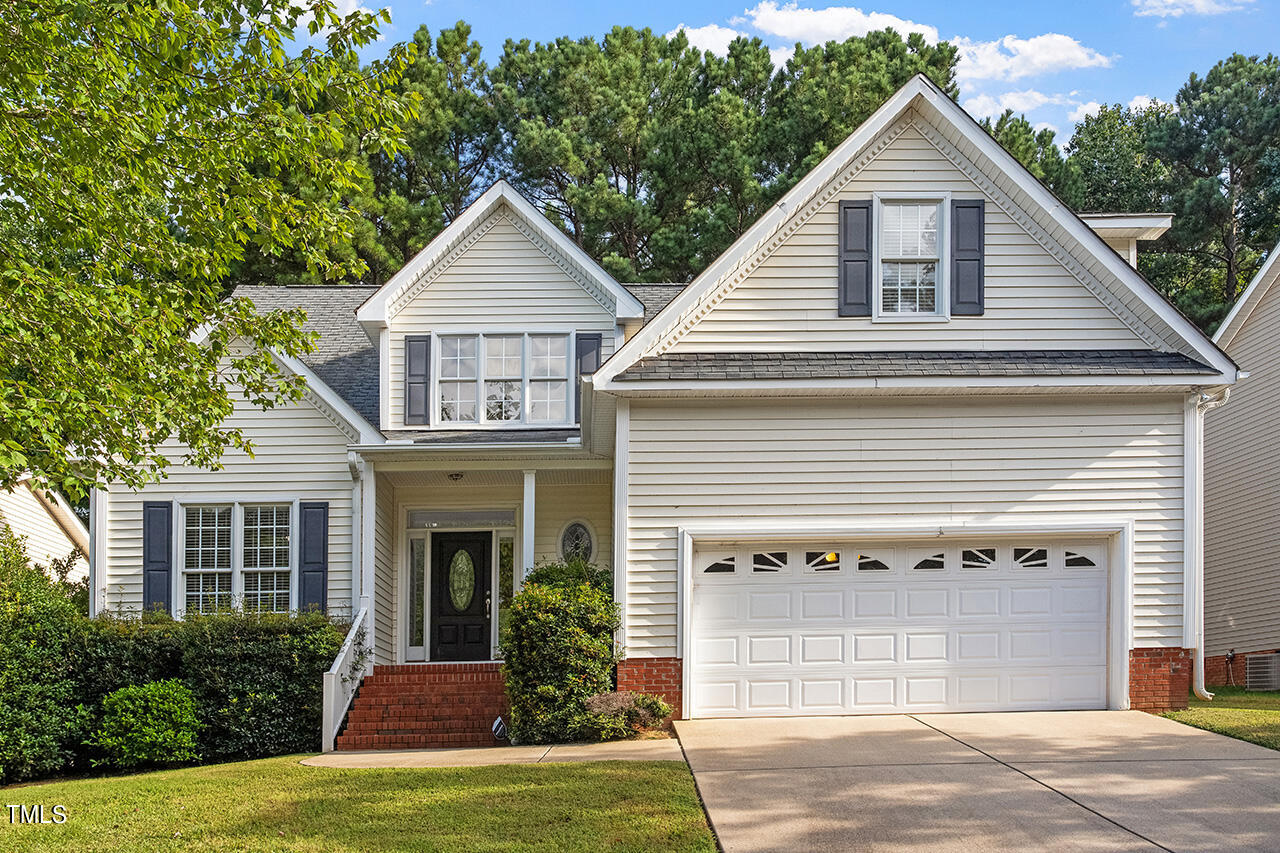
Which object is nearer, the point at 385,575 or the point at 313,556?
the point at 313,556

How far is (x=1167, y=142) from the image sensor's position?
3519cm

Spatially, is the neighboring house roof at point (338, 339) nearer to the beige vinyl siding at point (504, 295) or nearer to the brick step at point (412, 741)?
the beige vinyl siding at point (504, 295)

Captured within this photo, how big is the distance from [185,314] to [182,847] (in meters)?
6.73

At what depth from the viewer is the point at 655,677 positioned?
542 inches

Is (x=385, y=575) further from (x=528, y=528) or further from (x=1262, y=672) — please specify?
(x=1262, y=672)

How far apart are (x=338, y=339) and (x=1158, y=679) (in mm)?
13607

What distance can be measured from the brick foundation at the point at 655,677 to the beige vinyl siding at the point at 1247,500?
38.3ft

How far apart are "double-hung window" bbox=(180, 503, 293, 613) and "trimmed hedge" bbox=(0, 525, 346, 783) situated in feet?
6.88

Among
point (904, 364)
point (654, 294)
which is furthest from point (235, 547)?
point (904, 364)

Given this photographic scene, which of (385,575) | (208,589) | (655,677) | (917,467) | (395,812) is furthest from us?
(385,575)

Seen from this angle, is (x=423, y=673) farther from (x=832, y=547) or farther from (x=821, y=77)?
(x=821, y=77)

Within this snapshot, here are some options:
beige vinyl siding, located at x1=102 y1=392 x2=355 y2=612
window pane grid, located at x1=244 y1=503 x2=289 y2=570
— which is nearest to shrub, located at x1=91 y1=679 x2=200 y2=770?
beige vinyl siding, located at x1=102 y1=392 x2=355 y2=612

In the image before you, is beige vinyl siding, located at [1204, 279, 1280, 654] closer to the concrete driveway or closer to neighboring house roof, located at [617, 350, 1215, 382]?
neighboring house roof, located at [617, 350, 1215, 382]

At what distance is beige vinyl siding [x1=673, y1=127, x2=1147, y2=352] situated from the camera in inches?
568
